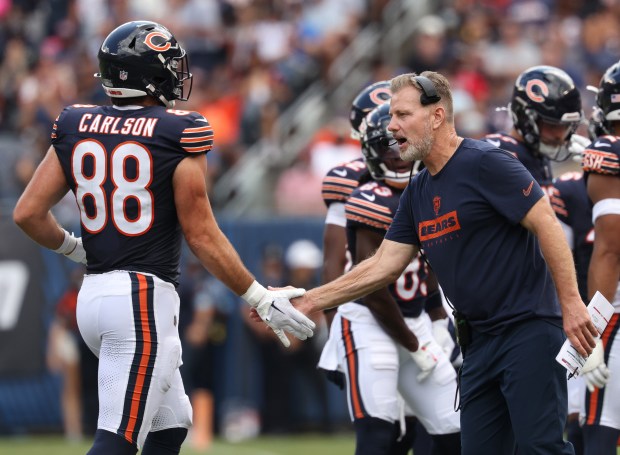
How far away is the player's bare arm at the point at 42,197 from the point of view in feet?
19.0

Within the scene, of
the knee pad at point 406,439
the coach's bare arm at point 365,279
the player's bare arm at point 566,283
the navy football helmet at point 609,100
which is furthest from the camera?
the knee pad at point 406,439

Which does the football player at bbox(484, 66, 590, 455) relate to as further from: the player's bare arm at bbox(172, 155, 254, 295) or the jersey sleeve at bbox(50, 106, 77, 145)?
the jersey sleeve at bbox(50, 106, 77, 145)

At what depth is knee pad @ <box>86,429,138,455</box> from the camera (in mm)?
5465

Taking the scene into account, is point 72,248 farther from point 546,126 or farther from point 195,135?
point 546,126

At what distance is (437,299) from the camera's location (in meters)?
7.30

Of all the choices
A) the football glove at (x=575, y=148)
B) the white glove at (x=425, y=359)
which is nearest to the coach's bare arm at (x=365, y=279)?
the white glove at (x=425, y=359)

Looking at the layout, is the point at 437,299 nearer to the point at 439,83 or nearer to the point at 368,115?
the point at 368,115

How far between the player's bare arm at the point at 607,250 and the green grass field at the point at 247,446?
5485 millimetres

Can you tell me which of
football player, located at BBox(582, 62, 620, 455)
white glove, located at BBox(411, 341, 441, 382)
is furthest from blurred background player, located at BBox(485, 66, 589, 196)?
white glove, located at BBox(411, 341, 441, 382)

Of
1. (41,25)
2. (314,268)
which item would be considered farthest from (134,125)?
(41,25)

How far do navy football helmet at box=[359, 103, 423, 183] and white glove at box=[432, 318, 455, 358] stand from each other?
0.98 m

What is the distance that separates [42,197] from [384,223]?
1789 millimetres

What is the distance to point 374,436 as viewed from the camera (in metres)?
6.63

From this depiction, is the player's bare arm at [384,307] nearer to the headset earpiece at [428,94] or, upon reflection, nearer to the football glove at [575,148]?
the headset earpiece at [428,94]
